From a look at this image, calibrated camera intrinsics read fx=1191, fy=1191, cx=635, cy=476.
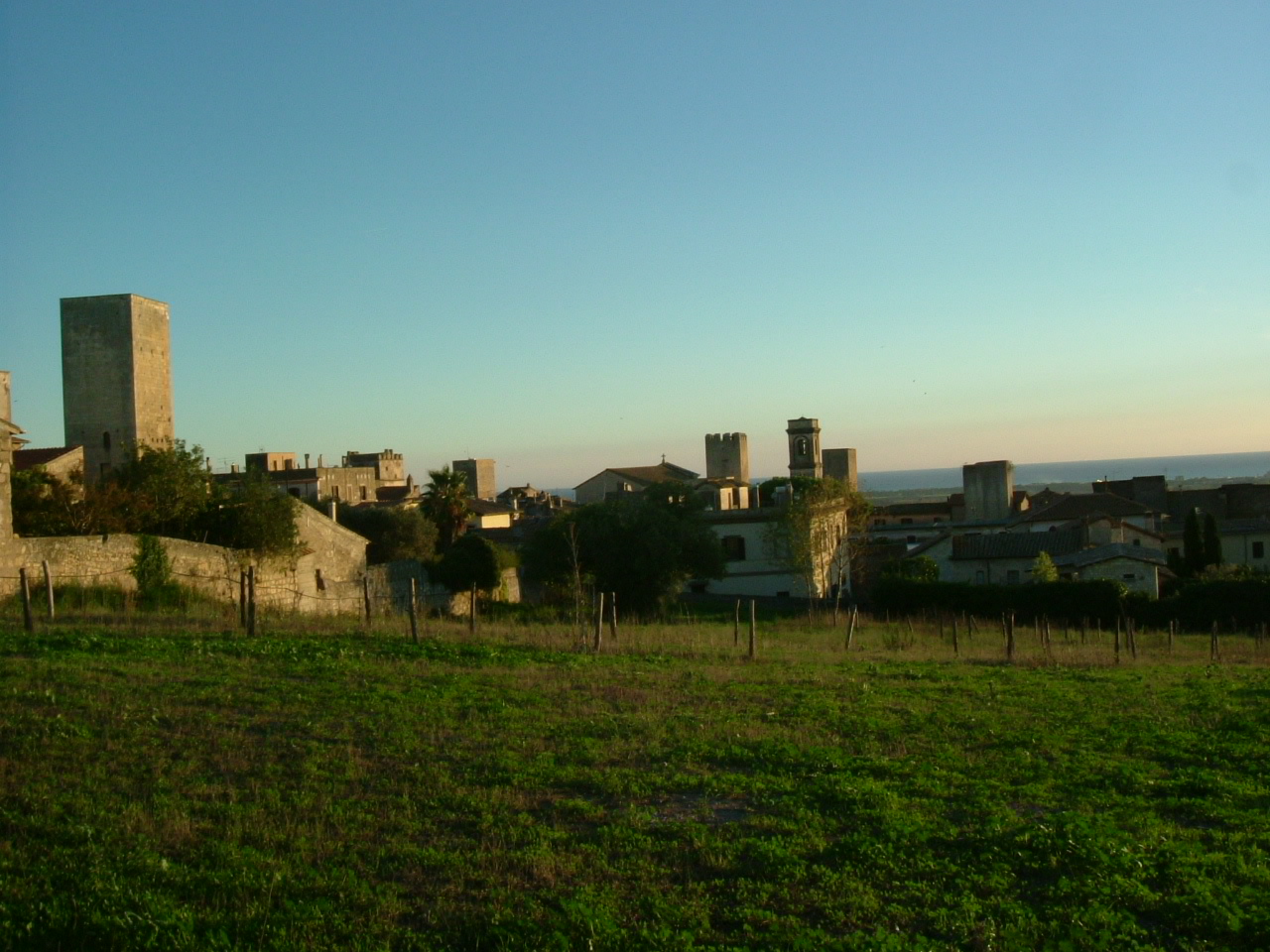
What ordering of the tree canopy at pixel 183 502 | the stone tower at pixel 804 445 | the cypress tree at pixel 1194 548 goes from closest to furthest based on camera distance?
the tree canopy at pixel 183 502
the cypress tree at pixel 1194 548
the stone tower at pixel 804 445

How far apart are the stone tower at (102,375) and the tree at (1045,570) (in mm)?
35986

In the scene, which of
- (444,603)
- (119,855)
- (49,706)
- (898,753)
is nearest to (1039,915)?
(898,753)

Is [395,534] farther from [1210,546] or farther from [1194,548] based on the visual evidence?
[1210,546]

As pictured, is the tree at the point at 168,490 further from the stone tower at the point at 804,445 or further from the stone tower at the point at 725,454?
the stone tower at the point at 725,454

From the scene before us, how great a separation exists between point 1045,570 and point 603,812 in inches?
1573

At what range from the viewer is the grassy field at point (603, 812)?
283 inches

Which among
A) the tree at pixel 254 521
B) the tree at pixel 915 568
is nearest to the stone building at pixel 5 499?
the tree at pixel 254 521

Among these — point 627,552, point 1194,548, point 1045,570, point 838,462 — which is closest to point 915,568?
point 1045,570

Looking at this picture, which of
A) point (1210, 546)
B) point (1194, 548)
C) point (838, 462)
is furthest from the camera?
point (838, 462)

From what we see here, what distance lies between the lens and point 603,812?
9477mm

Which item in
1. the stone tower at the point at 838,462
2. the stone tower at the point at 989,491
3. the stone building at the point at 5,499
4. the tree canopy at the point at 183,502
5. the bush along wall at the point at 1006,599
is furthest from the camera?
the stone tower at the point at 838,462

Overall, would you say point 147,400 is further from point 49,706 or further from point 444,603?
point 49,706

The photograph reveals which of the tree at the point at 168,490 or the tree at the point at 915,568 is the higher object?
the tree at the point at 168,490

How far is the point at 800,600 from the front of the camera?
56.1 metres
